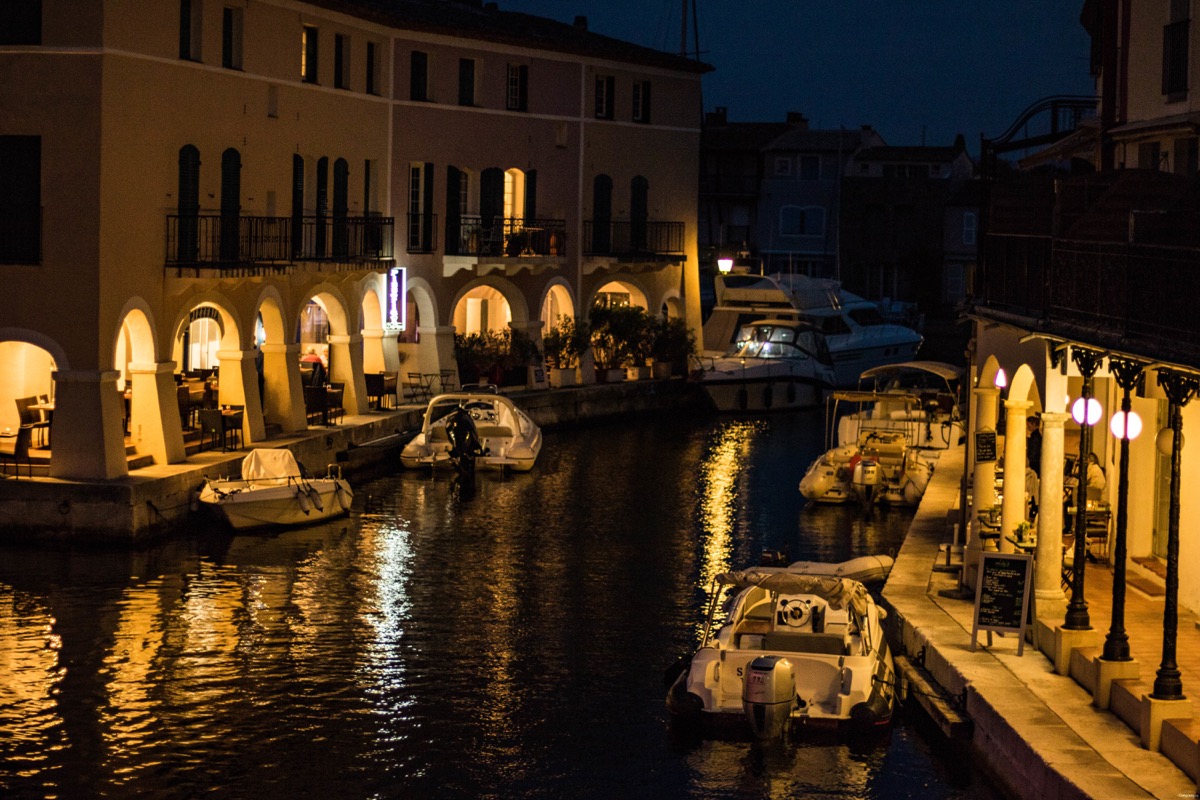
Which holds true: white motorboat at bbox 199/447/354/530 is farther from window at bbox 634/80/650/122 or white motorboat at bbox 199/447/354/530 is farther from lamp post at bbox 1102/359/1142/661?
window at bbox 634/80/650/122

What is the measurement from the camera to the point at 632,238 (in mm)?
53156

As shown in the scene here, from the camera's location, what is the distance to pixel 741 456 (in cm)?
4209

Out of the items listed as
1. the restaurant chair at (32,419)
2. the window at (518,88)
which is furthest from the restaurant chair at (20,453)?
the window at (518,88)

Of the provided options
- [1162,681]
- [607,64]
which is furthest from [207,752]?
[607,64]

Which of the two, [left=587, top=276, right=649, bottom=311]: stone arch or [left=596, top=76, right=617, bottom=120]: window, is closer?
[left=596, top=76, right=617, bottom=120]: window

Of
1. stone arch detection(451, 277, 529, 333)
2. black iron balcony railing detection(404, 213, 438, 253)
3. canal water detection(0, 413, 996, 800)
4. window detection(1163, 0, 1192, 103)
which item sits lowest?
canal water detection(0, 413, 996, 800)

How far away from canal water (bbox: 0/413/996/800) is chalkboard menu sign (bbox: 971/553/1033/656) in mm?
1356

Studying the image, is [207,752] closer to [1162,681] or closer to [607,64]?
[1162,681]

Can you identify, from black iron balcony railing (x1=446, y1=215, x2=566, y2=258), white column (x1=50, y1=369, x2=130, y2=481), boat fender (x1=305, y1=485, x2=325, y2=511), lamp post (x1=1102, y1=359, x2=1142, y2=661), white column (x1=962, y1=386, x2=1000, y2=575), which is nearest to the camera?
lamp post (x1=1102, y1=359, x2=1142, y2=661)

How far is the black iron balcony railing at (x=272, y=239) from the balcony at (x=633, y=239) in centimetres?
885

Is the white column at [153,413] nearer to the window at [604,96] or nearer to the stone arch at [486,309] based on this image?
the stone arch at [486,309]

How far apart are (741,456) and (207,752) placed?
2517 cm

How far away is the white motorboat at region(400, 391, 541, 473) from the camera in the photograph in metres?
37.5

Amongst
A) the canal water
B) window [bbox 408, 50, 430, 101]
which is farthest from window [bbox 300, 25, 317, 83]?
the canal water
